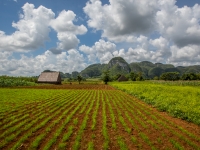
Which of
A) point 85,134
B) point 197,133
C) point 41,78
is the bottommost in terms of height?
point 197,133

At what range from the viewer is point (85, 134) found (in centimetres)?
893

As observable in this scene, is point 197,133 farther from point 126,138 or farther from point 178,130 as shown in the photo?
point 126,138

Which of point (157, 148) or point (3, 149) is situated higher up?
point (3, 149)

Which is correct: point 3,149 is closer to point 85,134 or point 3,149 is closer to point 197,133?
point 85,134

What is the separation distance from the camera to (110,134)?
9.10 metres

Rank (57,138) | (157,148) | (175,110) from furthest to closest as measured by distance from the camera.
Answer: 1. (175,110)
2. (57,138)
3. (157,148)

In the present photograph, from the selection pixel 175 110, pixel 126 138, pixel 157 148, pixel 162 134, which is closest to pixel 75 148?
pixel 126 138

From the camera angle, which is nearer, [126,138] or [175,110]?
[126,138]

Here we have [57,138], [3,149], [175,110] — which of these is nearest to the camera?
[3,149]

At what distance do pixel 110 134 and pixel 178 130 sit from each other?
5.42 metres

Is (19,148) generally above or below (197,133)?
above

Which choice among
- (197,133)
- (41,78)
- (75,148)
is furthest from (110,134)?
(41,78)

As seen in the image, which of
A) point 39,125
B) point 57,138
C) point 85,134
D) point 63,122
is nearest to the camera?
point 57,138

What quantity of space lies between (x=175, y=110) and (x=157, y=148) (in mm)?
9544
